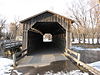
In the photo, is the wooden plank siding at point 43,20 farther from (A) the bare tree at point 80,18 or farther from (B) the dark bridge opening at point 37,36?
(A) the bare tree at point 80,18

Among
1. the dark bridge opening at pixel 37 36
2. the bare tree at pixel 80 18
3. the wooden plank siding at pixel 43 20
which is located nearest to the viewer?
the wooden plank siding at pixel 43 20

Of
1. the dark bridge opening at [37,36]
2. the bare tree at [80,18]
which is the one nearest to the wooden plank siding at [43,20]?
the dark bridge opening at [37,36]

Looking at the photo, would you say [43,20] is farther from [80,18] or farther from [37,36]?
[80,18]

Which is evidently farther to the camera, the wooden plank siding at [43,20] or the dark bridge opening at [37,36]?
the dark bridge opening at [37,36]

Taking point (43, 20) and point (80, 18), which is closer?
point (43, 20)

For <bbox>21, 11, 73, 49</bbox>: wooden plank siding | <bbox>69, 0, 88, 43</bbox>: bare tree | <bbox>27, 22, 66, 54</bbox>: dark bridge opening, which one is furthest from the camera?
<bbox>69, 0, 88, 43</bbox>: bare tree

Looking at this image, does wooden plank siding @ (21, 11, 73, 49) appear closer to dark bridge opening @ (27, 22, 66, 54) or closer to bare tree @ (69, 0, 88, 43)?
dark bridge opening @ (27, 22, 66, 54)

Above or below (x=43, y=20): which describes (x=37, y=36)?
below

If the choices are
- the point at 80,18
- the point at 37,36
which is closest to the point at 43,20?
the point at 37,36

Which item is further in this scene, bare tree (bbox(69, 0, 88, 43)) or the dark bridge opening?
bare tree (bbox(69, 0, 88, 43))

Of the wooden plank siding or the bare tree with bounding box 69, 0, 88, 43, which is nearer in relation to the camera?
the wooden plank siding

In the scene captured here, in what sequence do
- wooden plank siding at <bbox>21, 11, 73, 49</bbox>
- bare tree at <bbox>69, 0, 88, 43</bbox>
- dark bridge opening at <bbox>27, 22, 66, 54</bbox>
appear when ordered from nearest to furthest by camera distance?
wooden plank siding at <bbox>21, 11, 73, 49</bbox>
dark bridge opening at <bbox>27, 22, 66, 54</bbox>
bare tree at <bbox>69, 0, 88, 43</bbox>

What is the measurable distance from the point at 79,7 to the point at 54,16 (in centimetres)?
2507

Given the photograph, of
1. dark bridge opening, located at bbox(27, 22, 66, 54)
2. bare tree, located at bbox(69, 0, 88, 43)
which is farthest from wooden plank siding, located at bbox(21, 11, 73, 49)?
bare tree, located at bbox(69, 0, 88, 43)
